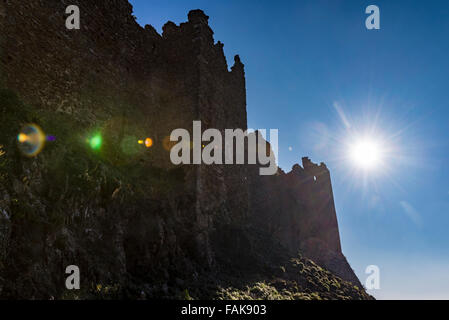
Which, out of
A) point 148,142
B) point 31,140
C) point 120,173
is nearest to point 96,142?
point 120,173

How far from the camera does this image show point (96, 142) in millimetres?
10570

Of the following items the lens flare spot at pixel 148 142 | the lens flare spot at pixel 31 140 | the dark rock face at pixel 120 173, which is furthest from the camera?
the lens flare spot at pixel 148 142

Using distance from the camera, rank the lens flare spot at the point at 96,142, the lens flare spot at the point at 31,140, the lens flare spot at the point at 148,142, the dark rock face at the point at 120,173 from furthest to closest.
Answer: the lens flare spot at the point at 148,142 → the lens flare spot at the point at 96,142 → the lens flare spot at the point at 31,140 → the dark rock face at the point at 120,173

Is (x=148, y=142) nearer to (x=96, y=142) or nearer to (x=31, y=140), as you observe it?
(x=96, y=142)

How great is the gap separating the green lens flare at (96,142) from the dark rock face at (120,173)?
0.24m

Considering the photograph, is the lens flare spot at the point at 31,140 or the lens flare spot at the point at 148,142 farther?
the lens flare spot at the point at 148,142

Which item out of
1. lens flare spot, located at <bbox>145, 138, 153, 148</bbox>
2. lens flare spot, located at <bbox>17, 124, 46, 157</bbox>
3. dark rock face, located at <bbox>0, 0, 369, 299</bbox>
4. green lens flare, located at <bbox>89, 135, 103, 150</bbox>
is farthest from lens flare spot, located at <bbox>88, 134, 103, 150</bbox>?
lens flare spot, located at <bbox>17, 124, 46, 157</bbox>

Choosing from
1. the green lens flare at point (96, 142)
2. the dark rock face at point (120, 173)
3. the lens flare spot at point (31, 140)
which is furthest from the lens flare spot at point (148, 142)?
the lens flare spot at point (31, 140)

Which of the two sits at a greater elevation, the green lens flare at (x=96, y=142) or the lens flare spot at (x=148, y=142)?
the lens flare spot at (x=148, y=142)

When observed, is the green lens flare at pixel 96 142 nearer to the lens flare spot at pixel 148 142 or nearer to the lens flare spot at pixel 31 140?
the lens flare spot at pixel 148 142

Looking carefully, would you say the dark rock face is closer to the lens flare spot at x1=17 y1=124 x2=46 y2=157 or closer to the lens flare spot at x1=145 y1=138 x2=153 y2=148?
the lens flare spot at x1=17 y1=124 x2=46 y2=157

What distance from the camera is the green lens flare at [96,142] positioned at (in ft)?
33.9

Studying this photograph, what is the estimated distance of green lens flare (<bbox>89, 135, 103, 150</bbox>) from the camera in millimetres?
10318

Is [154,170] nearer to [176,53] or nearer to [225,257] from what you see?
[225,257]
